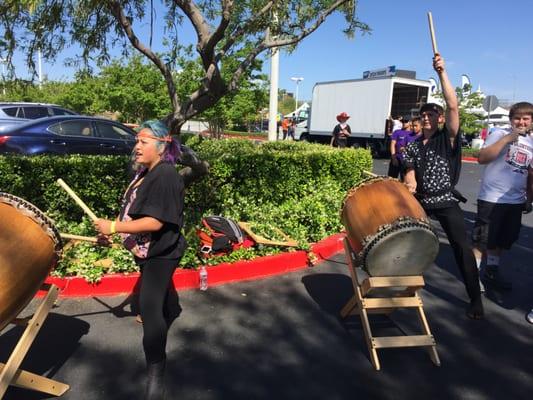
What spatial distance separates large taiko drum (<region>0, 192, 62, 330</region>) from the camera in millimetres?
2385

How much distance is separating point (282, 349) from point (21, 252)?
6.62ft

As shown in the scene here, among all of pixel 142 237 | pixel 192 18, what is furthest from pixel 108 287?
pixel 192 18

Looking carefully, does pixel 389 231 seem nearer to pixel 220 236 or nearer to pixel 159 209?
pixel 159 209

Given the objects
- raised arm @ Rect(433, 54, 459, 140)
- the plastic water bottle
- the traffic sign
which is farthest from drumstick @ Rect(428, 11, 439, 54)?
the traffic sign

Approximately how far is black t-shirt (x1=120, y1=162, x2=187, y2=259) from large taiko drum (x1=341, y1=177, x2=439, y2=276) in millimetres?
1371

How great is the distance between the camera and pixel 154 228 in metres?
2.63

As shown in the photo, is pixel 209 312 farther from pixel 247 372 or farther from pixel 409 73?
pixel 409 73

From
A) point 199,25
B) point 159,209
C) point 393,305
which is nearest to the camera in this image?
point 159,209

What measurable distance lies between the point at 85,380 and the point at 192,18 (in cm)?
348

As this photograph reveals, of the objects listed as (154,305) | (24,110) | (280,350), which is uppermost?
(24,110)

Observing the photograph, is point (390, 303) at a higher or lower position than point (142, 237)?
lower

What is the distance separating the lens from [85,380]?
9.75 feet

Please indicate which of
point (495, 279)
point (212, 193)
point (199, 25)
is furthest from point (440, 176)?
point (212, 193)

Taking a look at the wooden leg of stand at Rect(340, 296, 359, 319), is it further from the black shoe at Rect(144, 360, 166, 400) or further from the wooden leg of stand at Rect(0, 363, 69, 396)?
the wooden leg of stand at Rect(0, 363, 69, 396)
